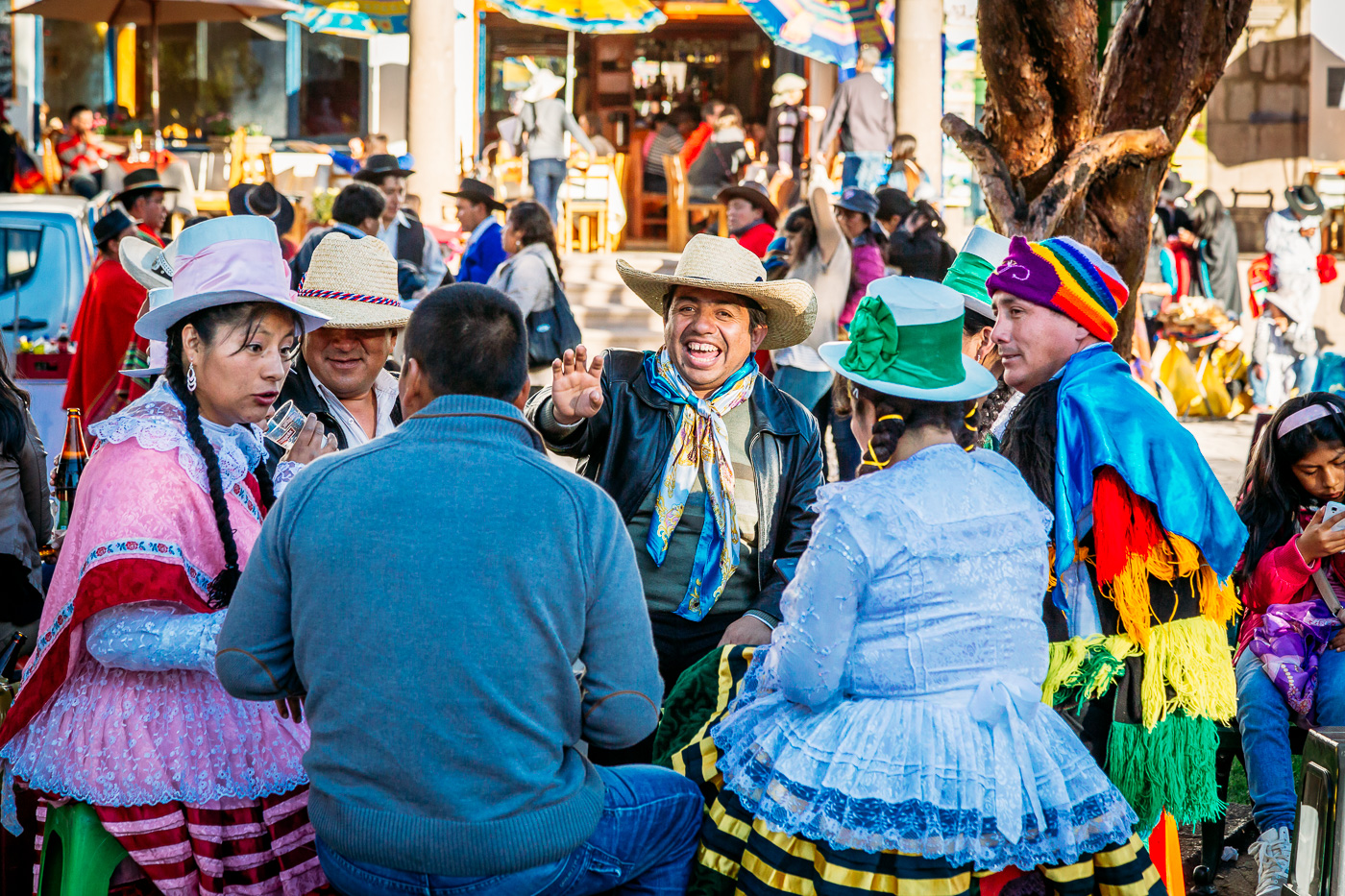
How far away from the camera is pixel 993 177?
15.8 ft

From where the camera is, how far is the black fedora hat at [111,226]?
7.19 m

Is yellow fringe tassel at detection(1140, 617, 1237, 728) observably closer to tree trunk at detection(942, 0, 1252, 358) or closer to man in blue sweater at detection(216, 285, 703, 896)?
man in blue sweater at detection(216, 285, 703, 896)

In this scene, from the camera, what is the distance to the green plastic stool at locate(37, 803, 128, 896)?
2.54 meters

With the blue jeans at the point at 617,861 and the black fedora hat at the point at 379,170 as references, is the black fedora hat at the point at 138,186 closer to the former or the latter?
the black fedora hat at the point at 379,170

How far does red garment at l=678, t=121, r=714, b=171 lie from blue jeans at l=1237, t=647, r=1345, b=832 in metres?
13.2

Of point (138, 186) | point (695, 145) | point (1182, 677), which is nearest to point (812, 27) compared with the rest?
point (695, 145)

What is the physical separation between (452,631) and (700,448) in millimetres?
1545

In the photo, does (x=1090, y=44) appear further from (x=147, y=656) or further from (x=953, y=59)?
(x=953, y=59)

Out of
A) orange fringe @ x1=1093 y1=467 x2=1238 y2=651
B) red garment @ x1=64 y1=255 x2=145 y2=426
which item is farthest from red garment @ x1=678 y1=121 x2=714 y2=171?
orange fringe @ x1=1093 y1=467 x2=1238 y2=651

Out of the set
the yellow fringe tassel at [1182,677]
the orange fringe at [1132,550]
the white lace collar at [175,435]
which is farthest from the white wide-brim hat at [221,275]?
the yellow fringe tassel at [1182,677]

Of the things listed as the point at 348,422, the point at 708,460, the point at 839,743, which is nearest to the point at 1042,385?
the point at 708,460

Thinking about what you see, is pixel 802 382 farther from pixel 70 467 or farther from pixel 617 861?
pixel 617 861

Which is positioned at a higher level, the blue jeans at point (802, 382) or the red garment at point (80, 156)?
the red garment at point (80, 156)

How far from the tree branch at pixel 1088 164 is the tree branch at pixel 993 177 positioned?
0.55 ft
